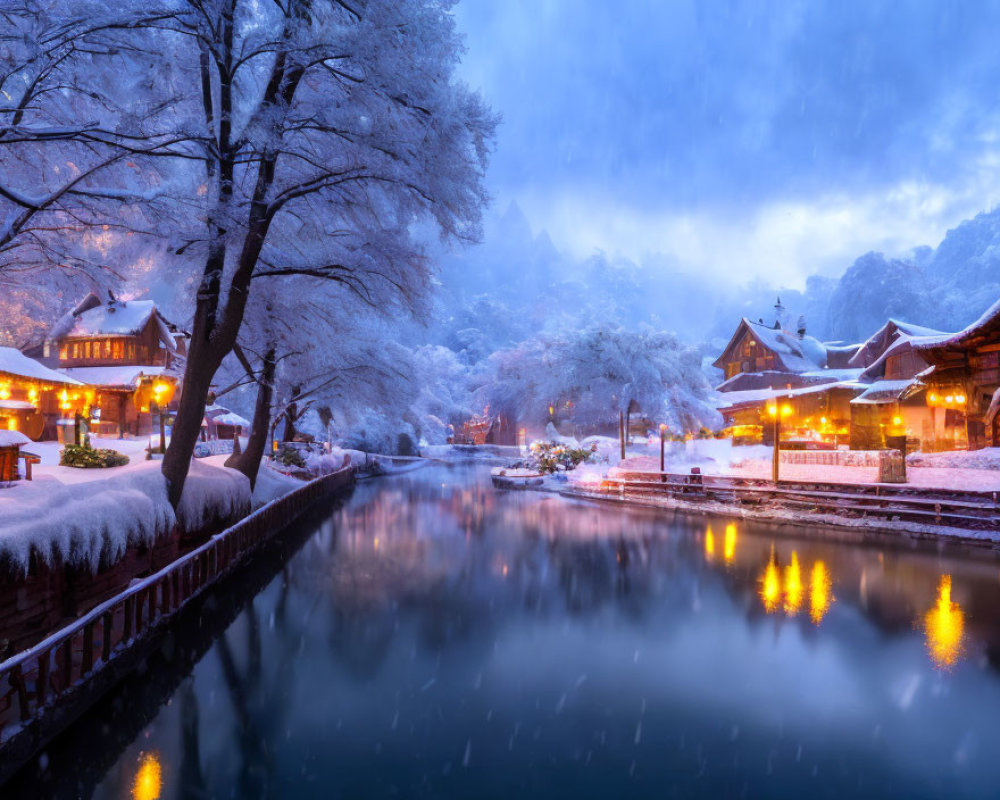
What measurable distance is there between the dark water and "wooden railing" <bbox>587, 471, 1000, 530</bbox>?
340 cm

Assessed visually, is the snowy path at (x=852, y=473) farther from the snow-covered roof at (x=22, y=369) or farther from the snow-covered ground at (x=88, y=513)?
the snow-covered roof at (x=22, y=369)

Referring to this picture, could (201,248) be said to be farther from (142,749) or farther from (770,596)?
(770,596)

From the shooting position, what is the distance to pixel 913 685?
7.25 metres

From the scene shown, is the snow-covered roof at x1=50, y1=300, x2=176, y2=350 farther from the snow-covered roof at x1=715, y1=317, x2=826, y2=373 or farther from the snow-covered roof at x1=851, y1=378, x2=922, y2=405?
the snow-covered roof at x1=715, y1=317, x2=826, y2=373

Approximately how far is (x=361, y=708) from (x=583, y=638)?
12.7 feet

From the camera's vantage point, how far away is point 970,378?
22625 millimetres

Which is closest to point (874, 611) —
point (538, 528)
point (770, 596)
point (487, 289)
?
point (770, 596)

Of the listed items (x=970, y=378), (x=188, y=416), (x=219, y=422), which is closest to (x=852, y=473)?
(x=970, y=378)

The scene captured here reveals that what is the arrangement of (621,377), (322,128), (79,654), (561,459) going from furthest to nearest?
(621,377)
(561,459)
(322,128)
(79,654)

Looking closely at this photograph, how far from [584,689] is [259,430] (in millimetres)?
16265

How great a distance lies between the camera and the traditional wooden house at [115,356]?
31.5 m

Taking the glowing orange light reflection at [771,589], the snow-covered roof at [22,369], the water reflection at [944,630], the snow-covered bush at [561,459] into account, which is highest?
the snow-covered roof at [22,369]

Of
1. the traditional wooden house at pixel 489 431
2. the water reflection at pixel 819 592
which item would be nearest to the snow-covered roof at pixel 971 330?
the water reflection at pixel 819 592

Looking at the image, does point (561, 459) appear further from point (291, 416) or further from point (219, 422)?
point (219, 422)
